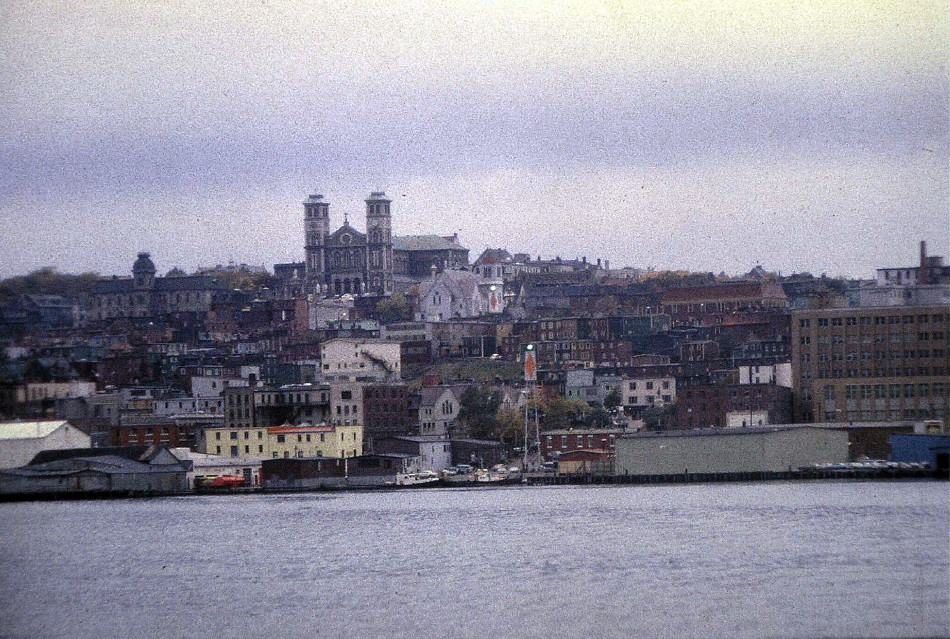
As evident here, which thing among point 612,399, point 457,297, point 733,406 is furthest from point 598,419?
point 457,297

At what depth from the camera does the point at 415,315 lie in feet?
134

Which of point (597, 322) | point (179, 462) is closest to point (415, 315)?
point (597, 322)

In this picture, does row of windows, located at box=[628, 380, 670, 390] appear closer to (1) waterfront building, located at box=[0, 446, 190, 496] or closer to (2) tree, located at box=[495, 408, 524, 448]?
(2) tree, located at box=[495, 408, 524, 448]

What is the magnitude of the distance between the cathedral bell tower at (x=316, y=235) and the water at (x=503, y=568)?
2909cm

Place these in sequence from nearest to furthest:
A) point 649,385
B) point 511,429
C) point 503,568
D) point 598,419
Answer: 1. point 503,568
2. point 511,429
3. point 598,419
4. point 649,385

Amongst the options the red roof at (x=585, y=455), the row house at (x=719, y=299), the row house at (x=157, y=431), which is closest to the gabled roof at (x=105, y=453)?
the row house at (x=157, y=431)

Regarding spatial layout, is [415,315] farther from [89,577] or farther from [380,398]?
[89,577]

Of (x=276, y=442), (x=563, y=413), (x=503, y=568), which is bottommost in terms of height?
(x=503, y=568)

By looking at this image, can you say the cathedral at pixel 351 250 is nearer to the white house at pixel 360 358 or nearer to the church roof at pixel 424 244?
the church roof at pixel 424 244

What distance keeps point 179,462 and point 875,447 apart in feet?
23.3

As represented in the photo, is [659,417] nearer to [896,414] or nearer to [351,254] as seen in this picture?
[896,414]

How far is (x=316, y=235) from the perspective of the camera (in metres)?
47.8

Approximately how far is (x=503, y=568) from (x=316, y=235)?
35503 millimetres

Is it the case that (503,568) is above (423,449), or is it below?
below
